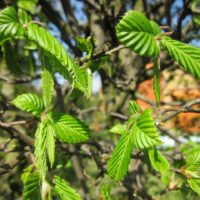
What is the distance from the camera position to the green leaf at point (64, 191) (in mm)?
1142

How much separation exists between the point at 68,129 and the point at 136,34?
40cm

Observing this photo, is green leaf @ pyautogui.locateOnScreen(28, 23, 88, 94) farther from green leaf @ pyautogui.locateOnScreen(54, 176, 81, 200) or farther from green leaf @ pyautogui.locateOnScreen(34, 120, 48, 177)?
green leaf @ pyautogui.locateOnScreen(54, 176, 81, 200)

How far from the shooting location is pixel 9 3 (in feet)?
4.84

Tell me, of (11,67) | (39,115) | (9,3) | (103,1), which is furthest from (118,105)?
(39,115)

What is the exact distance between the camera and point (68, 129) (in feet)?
3.60

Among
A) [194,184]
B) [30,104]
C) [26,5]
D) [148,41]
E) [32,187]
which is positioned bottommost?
[194,184]

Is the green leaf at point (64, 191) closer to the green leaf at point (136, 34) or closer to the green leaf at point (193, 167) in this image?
the green leaf at point (193, 167)

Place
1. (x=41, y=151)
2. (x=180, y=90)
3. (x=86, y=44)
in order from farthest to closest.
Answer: (x=180, y=90) → (x=86, y=44) → (x=41, y=151)

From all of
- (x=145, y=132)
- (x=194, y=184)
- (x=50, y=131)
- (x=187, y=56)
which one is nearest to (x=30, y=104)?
(x=50, y=131)

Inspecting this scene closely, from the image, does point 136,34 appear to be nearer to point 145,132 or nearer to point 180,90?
point 145,132

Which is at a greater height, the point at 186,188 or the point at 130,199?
the point at 186,188

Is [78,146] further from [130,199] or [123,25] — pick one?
[123,25]

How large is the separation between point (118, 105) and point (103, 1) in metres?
1.29

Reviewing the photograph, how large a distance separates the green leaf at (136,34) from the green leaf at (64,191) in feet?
1.80
